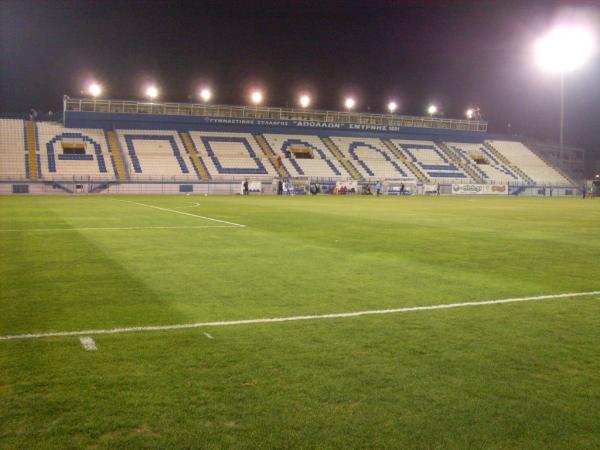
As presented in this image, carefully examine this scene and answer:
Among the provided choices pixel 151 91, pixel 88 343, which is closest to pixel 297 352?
pixel 88 343

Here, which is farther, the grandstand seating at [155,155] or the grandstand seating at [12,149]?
the grandstand seating at [155,155]

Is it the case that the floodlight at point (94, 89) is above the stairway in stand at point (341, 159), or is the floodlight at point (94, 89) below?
above

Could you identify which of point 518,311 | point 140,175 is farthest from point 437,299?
point 140,175

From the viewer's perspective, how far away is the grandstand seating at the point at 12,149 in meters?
→ 46.4

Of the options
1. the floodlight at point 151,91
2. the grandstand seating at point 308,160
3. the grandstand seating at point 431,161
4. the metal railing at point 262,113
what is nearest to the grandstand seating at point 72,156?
the metal railing at point 262,113

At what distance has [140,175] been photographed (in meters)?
49.9

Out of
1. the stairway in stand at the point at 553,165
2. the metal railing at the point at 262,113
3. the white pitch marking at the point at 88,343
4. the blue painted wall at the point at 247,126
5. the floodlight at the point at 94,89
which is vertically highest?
the floodlight at the point at 94,89

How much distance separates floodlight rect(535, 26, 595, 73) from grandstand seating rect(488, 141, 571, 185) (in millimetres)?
23122

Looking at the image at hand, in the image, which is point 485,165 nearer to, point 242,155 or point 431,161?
point 431,161

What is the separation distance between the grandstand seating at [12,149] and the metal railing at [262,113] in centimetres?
509

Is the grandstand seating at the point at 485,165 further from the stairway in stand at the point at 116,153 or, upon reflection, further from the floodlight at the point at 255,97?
the stairway in stand at the point at 116,153

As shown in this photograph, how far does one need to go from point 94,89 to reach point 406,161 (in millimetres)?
34986

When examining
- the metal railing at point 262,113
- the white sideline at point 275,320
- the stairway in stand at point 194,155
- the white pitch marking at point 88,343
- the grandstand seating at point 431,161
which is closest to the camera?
the white pitch marking at point 88,343

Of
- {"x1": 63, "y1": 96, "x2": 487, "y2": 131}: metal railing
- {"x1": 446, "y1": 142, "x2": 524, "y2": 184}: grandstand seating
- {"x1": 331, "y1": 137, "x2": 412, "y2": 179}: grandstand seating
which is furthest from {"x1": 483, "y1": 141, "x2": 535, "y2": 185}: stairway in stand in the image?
{"x1": 331, "y1": 137, "x2": 412, "y2": 179}: grandstand seating
